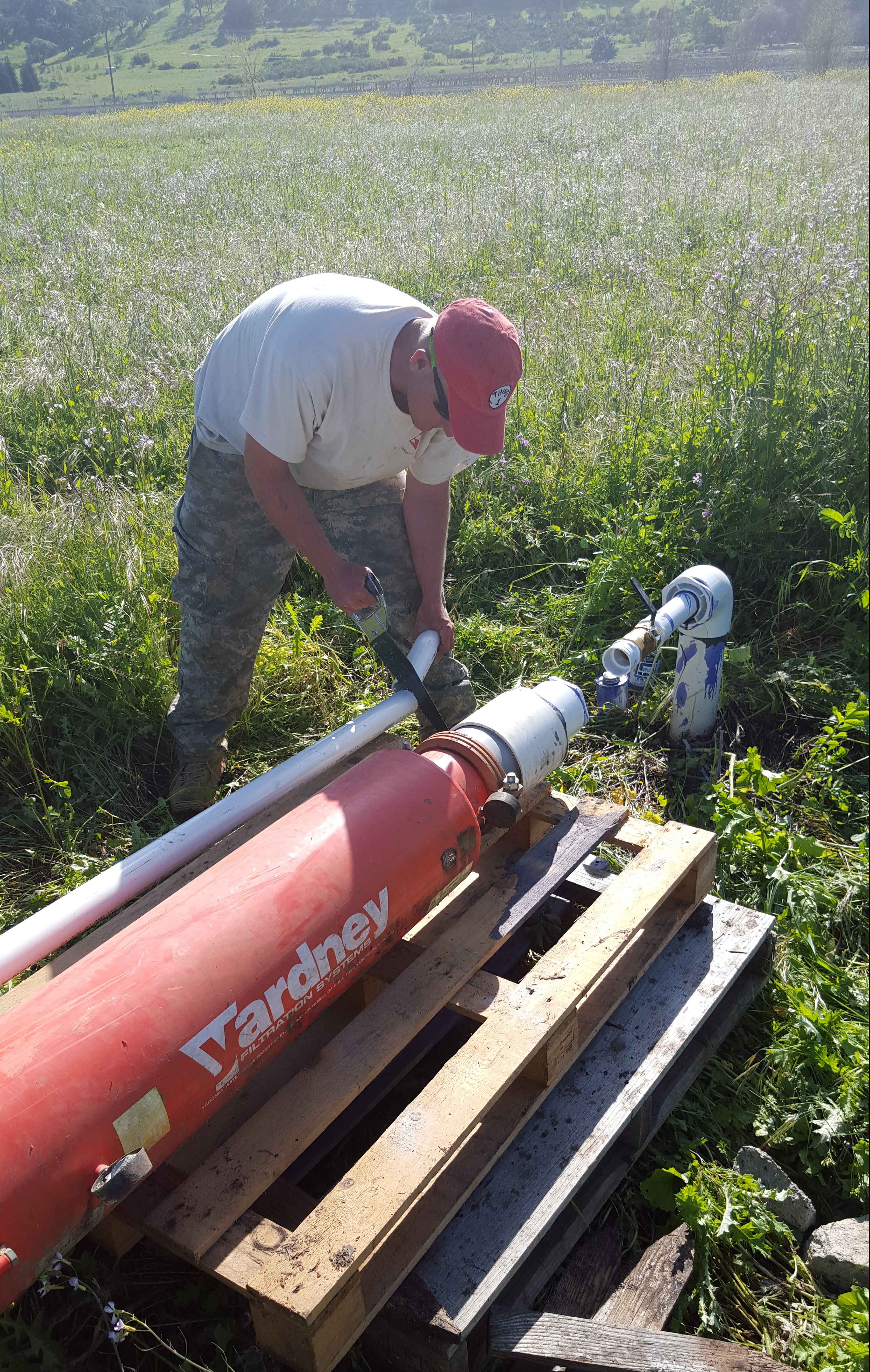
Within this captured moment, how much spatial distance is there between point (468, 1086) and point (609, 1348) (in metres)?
0.51

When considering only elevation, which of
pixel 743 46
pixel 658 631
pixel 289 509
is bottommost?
pixel 658 631

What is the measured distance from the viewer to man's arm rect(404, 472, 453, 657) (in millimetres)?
2900

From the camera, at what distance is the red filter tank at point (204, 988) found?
1367 millimetres

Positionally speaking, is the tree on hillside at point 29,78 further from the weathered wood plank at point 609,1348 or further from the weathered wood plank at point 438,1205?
the weathered wood plank at point 609,1348

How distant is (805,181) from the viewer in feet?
27.6

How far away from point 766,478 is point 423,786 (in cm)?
280

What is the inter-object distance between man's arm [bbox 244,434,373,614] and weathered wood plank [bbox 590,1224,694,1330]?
163cm

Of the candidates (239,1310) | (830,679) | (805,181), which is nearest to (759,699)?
(830,679)

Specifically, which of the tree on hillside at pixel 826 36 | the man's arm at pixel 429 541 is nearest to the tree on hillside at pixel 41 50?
the man's arm at pixel 429 541

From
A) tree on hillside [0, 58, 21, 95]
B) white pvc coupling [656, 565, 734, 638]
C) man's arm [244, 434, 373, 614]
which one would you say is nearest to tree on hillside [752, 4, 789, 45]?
tree on hillside [0, 58, 21, 95]

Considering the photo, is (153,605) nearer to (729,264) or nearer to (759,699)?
(759,699)

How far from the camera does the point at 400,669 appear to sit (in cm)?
236

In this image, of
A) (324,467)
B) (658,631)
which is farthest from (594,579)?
(324,467)

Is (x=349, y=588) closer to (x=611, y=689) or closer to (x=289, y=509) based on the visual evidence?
(x=289, y=509)
